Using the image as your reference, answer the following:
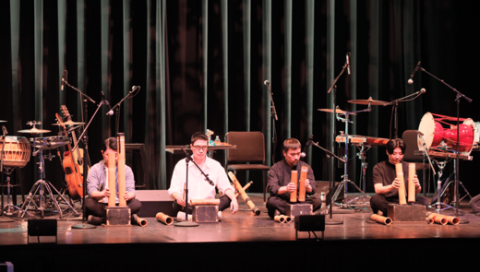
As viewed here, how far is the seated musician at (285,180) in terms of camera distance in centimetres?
540

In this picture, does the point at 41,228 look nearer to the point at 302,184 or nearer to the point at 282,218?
the point at 282,218

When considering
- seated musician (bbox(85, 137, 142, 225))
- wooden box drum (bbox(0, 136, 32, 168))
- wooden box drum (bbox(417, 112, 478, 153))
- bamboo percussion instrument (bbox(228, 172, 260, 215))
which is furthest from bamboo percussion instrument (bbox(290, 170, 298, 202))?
wooden box drum (bbox(0, 136, 32, 168))

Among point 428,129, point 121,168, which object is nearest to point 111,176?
point 121,168

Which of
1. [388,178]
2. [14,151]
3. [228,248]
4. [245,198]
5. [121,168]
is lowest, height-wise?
[228,248]

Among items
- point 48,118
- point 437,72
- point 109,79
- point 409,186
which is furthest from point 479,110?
point 48,118

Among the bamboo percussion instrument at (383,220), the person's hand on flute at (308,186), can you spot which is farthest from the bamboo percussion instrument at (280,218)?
the bamboo percussion instrument at (383,220)

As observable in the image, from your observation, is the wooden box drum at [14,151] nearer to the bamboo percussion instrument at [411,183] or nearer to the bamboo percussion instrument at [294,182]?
the bamboo percussion instrument at [294,182]

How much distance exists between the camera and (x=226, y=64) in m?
7.91

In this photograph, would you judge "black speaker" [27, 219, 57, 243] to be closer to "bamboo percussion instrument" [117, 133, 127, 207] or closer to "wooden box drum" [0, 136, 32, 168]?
"bamboo percussion instrument" [117, 133, 127, 207]

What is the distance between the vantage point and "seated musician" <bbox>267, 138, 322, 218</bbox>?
17.7ft

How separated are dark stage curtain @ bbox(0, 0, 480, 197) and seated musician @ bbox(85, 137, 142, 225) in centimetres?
224

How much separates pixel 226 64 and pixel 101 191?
10.8ft

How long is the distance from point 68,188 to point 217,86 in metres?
2.84

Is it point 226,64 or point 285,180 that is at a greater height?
point 226,64
